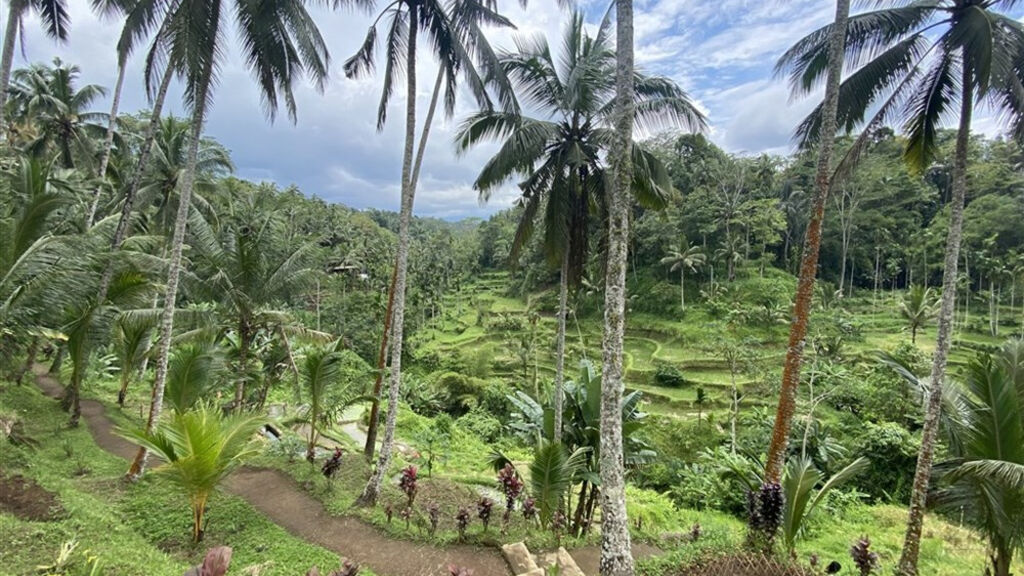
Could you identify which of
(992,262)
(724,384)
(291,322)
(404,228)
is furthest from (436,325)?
(992,262)

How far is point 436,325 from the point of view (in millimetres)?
40938

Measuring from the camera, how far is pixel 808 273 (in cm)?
572

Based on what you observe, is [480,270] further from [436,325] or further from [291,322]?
[291,322]

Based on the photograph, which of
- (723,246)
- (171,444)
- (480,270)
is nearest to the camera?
(171,444)

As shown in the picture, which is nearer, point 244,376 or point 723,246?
point 244,376

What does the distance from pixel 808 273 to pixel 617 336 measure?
2.64m

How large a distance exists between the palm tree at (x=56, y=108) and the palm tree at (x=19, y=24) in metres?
8.13

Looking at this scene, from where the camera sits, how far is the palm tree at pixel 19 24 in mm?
7531

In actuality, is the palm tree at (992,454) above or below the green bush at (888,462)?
above

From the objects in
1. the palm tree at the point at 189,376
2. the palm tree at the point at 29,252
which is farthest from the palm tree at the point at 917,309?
the palm tree at the point at 29,252

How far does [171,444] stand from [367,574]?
9.39ft

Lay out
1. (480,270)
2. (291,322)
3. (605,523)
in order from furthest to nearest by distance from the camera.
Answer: (480,270) < (291,322) < (605,523)

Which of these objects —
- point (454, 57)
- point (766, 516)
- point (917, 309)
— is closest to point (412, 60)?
point (454, 57)

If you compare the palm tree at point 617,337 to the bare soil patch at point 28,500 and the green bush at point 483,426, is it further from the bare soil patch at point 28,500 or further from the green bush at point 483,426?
the green bush at point 483,426
